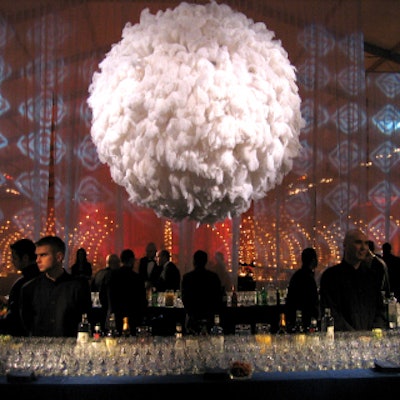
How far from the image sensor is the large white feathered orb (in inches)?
97.9

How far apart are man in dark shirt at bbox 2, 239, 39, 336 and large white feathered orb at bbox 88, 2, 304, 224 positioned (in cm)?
190

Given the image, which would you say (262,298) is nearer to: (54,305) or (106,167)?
(106,167)

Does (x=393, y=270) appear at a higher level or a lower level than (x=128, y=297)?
higher

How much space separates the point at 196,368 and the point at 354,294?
1565mm

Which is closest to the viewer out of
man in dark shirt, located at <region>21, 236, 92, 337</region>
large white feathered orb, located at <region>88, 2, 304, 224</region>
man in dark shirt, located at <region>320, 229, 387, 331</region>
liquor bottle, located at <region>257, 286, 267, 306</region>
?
large white feathered orb, located at <region>88, 2, 304, 224</region>

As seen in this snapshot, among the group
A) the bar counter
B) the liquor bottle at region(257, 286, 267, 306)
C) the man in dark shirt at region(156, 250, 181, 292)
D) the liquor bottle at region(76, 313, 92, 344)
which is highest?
the man in dark shirt at region(156, 250, 181, 292)

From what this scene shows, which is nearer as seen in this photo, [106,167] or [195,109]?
[195,109]

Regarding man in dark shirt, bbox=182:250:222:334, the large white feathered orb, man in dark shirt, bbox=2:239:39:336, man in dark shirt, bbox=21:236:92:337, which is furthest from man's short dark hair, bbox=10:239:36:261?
the large white feathered orb

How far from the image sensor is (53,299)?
13.2ft

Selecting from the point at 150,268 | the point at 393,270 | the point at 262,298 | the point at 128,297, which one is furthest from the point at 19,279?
the point at 393,270

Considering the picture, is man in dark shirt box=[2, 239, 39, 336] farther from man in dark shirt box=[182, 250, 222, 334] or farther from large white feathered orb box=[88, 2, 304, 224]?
large white feathered orb box=[88, 2, 304, 224]

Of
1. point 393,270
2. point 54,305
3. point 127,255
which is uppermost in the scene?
point 127,255

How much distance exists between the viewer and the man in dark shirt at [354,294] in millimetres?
4242

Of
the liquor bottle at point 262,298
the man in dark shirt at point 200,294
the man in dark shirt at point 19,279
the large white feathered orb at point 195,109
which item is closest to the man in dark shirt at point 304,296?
the man in dark shirt at point 200,294
